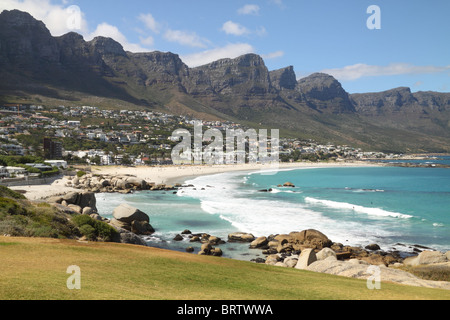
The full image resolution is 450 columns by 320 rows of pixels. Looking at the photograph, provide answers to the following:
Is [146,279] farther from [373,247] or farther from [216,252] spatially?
[373,247]

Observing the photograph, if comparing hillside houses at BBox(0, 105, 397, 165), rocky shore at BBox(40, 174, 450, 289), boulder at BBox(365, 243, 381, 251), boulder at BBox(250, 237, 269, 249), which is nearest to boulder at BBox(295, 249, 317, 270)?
rocky shore at BBox(40, 174, 450, 289)

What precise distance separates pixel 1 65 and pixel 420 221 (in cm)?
21643

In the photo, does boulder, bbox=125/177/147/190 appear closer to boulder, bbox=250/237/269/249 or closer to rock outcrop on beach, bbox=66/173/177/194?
rock outcrop on beach, bbox=66/173/177/194

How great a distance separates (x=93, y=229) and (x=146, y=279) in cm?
1099

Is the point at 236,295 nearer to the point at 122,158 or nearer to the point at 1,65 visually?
the point at 122,158

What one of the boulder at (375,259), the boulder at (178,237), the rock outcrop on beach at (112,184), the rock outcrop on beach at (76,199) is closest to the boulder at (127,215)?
the rock outcrop on beach at (76,199)

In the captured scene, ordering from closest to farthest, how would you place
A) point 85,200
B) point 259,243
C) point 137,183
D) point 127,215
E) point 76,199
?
point 259,243, point 127,215, point 76,199, point 85,200, point 137,183

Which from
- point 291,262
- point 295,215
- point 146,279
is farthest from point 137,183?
point 146,279

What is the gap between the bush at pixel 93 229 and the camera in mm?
20203

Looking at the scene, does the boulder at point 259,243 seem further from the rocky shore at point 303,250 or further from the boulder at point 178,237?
the boulder at point 178,237

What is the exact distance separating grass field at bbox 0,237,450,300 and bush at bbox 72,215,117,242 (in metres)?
4.58

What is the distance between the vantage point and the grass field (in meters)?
8.69

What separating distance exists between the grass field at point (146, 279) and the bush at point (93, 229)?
458 cm

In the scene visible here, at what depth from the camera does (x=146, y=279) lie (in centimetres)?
1086
